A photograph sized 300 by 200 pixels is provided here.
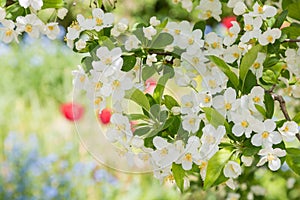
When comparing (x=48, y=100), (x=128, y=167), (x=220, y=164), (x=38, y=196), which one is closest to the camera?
(x=220, y=164)

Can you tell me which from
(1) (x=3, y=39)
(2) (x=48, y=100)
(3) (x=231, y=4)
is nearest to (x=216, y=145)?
(3) (x=231, y=4)

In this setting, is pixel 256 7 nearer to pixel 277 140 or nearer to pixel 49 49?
pixel 277 140

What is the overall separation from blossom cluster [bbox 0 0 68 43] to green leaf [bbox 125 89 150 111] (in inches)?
8.9

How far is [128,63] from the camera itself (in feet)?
3.76

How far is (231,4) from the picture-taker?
1265mm

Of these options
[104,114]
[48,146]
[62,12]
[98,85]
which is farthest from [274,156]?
[48,146]

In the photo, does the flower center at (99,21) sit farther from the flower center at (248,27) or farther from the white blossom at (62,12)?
the flower center at (248,27)

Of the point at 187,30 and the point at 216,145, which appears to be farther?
the point at 187,30

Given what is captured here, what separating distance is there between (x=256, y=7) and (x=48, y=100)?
2987mm

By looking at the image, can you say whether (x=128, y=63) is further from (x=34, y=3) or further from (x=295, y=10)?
(x=295, y=10)

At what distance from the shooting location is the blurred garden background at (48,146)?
2.93 metres

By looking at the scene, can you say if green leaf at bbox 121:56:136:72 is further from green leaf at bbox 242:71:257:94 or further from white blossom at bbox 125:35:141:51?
green leaf at bbox 242:71:257:94

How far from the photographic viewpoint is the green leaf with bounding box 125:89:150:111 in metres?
1.11

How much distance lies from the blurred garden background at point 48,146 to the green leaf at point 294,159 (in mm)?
866
